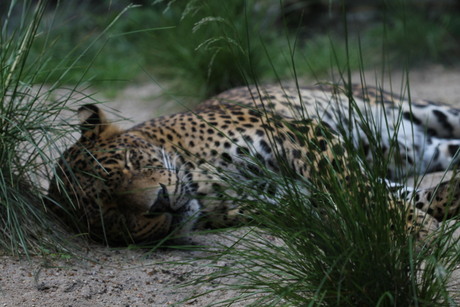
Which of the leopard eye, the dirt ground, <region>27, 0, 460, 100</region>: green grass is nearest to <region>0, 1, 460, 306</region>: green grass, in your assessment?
the dirt ground

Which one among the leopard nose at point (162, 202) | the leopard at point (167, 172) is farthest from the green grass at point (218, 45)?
the leopard nose at point (162, 202)

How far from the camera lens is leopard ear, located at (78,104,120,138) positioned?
434cm

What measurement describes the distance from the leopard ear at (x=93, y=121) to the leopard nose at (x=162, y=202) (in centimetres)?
55

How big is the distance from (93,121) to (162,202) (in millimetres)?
767

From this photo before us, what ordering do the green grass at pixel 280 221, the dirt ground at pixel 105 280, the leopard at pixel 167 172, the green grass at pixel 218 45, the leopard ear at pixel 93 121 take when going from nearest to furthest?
1. the green grass at pixel 280 221
2. the dirt ground at pixel 105 280
3. the leopard at pixel 167 172
4. the leopard ear at pixel 93 121
5. the green grass at pixel 218 45

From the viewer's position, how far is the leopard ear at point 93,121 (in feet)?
14.2

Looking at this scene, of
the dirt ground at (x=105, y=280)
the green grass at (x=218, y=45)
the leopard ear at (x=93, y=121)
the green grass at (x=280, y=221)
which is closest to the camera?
the green grass at (x=280, y=221)

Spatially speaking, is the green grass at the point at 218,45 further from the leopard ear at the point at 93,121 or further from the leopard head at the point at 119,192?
the leopard head at the point at 119,192

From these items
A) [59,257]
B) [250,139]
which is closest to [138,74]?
[250,139]

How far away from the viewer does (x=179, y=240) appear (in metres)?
4.34

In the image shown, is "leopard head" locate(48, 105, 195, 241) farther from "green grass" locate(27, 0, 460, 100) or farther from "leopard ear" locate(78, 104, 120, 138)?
"green grass" locate(27, 0, 460, 100)

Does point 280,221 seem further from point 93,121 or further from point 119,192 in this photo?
point 93,121

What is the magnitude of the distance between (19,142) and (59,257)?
63 centimetres

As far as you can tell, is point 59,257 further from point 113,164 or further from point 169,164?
point 169,164
